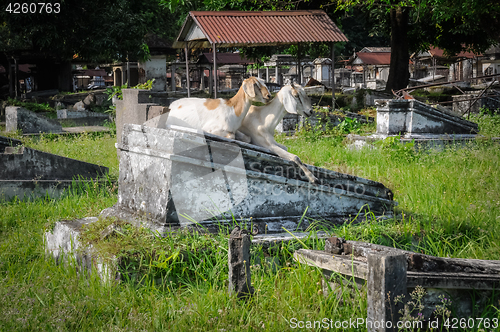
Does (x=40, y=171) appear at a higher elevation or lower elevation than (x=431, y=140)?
lower

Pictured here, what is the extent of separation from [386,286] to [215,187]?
178 cm

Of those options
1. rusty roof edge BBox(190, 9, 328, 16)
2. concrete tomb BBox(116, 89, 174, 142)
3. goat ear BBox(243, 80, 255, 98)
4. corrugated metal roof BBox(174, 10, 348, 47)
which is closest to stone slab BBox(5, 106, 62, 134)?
corrugated metal roof BBox(174, 10, 348, 47)

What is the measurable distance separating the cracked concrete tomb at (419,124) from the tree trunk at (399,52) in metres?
8.77

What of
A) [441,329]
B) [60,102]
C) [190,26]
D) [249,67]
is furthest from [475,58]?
[441,329]

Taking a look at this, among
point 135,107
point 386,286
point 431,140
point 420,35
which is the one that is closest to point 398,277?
point 386,286

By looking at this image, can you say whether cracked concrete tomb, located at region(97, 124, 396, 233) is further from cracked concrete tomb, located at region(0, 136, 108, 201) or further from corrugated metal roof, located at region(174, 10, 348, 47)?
corrugated metal roof, located at region(174, 10, 348, 47)

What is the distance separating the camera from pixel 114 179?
6535 mm

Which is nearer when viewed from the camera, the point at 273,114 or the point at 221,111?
the point at 221,111

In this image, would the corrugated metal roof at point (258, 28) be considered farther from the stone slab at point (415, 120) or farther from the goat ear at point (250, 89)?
the goat ear at point (250, 89)

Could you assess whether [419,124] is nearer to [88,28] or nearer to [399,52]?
[399,52]

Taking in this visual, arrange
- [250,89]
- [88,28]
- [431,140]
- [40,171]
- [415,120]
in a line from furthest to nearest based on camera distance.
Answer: [88,28] < [415,120] < [431,140] < [40,171] < [250,89]

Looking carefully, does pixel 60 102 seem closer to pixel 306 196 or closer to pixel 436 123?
pixel 436 123

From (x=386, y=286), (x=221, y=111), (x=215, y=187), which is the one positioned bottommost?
(x=386, y=286)

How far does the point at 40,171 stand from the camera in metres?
6.55
